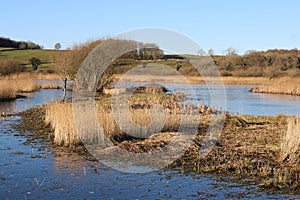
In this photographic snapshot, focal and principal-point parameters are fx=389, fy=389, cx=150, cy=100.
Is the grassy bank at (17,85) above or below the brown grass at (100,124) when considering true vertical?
above

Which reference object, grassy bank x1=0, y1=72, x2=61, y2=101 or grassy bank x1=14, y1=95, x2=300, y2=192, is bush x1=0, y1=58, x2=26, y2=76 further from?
grassy bank x1=14, y1=95, x2=300, y2=192

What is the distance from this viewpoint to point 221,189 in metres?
7.53

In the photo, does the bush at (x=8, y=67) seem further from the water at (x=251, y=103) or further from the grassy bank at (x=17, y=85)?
the water at (x=251, y=103)

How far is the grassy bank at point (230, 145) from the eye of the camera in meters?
8.48

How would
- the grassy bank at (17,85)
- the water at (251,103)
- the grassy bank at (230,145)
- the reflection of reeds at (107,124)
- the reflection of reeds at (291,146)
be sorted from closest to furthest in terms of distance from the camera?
the grassy bank at (230,145) → the reflection of reeds at (291,146) → the reflection of reeds at (107,124) → the water at (251,103) → the grassy bank at (17,85)

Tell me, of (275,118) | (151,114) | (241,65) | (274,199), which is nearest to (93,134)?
(151,114)

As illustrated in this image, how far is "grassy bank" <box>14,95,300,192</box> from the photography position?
8.48m

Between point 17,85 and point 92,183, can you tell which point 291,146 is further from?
point 17,85

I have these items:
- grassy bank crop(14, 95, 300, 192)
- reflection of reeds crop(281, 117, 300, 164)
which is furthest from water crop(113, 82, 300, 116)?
reflection of reeds crop(281, 117, 300, 164)

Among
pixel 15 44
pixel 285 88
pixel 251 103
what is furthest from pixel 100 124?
pixel 15 44

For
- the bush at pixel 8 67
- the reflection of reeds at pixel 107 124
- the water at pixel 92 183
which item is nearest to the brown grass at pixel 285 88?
the reflection of reeds at pixel 107 124

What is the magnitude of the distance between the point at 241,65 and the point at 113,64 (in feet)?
143

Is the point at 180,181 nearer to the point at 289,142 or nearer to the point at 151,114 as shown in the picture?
the point at 289,142

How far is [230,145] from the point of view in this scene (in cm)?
1135
